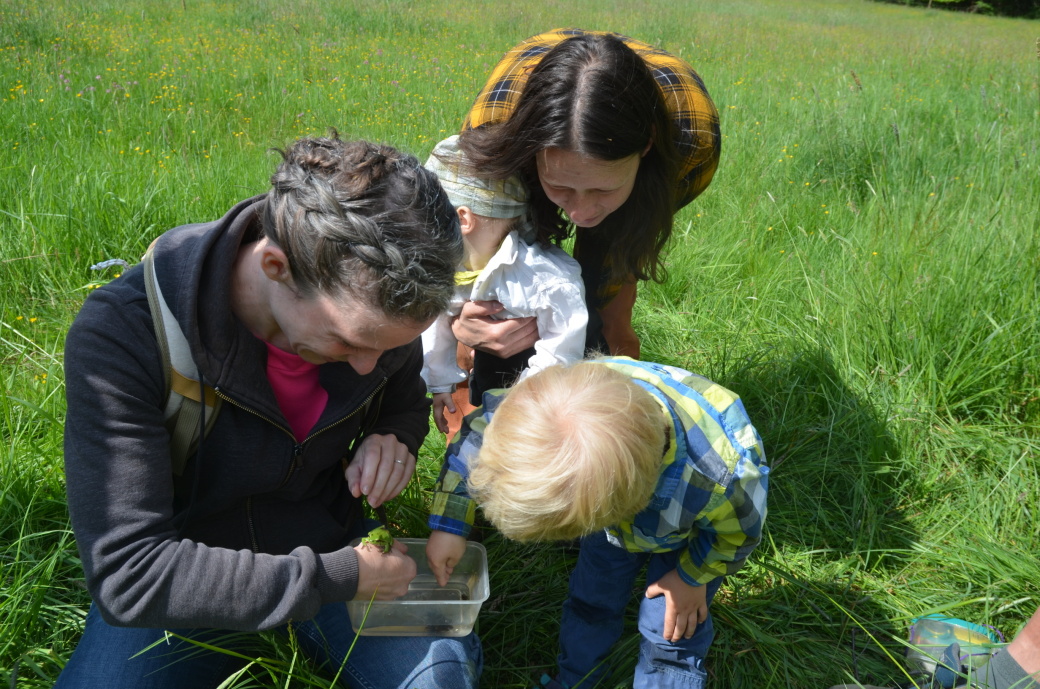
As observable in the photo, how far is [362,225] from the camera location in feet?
3.96

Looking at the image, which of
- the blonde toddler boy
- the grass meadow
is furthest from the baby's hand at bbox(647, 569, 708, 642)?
the grass meadow

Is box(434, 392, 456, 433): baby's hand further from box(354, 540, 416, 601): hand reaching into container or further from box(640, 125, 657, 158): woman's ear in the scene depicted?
box(640, 125, 657, 158): woman's ear

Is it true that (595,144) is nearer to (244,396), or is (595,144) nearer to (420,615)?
(244,396)

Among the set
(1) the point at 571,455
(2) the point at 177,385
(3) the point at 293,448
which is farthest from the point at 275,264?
(1) the point at 571,455

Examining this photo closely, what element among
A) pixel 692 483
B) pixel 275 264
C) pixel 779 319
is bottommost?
pixel 779 319

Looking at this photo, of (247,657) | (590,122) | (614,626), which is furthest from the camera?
(614,626)

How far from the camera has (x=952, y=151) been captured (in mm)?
4121

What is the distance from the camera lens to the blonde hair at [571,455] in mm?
1323

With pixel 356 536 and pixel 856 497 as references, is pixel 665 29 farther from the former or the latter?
pixel 356 536

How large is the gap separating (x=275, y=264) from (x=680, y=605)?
118 cm

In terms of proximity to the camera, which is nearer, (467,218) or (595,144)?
(595,144)

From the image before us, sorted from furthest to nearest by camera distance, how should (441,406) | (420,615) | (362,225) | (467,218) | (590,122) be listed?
(441,406), (467,218), (590,122), (420,615), (362,225)

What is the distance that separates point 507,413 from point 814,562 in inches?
52.1

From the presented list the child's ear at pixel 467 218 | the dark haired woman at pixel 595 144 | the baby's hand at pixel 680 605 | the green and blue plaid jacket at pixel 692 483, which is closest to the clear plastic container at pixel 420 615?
the green and blue plaid jacket at pixel 692 483
